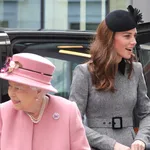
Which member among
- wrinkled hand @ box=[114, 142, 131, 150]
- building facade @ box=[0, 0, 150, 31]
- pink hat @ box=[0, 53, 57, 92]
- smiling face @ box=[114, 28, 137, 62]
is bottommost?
wrinkled hand @ box=[114, 142, 131, 150]

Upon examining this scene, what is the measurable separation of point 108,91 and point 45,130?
0.72 m

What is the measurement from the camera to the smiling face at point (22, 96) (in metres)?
2.59

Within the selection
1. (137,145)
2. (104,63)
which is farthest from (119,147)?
(104,63)

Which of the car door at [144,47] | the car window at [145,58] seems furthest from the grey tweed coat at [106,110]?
the car window at [145,58]

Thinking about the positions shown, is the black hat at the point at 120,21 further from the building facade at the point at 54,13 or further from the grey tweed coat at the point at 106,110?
the building facade at the point at 54,13

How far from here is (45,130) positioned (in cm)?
266

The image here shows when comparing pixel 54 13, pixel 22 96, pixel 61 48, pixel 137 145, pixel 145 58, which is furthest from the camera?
pixel 54 13

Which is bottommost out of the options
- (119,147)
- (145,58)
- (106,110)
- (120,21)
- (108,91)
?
(119,147)

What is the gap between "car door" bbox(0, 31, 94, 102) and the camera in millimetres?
4148

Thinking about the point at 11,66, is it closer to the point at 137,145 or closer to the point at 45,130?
the point at 45,130

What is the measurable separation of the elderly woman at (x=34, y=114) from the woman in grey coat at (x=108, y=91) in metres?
0.54

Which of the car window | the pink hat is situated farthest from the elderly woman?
the car window

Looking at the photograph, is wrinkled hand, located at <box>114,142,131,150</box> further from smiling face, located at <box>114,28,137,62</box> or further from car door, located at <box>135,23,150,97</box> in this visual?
car door, located at <box>135,23,150,97</box>

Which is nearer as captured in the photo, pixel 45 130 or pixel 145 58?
pixel 45 130
